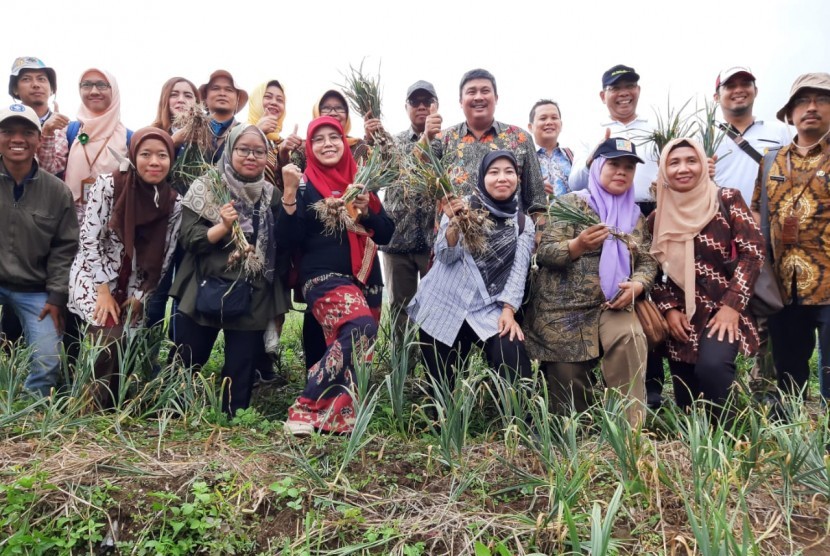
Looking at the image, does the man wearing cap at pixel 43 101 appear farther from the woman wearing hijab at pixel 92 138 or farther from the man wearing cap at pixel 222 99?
the man wearing cap at pixel 222 99

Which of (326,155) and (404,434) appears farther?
(326,155)

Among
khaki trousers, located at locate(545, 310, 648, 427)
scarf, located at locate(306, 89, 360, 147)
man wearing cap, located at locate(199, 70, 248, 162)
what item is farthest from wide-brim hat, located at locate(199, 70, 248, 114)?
khaki trousers, located at locate(545, 310, 648, 427)

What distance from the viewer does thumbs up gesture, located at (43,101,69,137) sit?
12.8ft

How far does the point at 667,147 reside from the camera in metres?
3.47

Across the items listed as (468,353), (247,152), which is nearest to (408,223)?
(468,353)

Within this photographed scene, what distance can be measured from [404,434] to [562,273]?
1260 mm

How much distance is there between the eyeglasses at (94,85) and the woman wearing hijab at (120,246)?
79 centimetres

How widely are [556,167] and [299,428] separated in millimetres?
2743

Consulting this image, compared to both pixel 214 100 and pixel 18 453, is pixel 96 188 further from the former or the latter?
pixel 18 453

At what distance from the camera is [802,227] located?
11.5ft

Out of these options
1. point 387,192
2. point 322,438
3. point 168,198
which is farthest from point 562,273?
point 168,198

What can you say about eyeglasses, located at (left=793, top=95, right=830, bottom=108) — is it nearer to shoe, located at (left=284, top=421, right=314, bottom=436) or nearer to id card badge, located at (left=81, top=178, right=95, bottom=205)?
shoe, located at (left=284, top=421, right=314, bottom=436)

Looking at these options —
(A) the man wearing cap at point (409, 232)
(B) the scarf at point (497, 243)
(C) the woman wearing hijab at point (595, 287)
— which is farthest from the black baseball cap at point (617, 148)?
(A) the man wearing cap at point (409, 232)

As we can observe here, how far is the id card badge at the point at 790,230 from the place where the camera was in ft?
11.5
